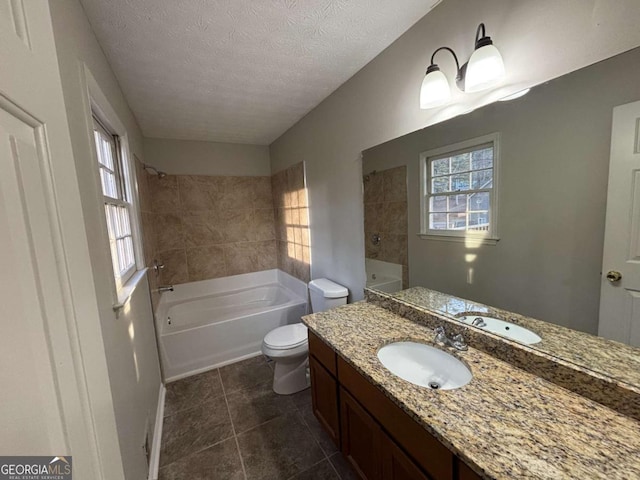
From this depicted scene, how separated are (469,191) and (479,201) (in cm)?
7

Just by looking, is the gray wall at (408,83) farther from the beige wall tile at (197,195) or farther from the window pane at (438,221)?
the beige wall tile at (197,195)

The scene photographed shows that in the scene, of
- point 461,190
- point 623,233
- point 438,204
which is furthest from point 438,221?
point 623,233

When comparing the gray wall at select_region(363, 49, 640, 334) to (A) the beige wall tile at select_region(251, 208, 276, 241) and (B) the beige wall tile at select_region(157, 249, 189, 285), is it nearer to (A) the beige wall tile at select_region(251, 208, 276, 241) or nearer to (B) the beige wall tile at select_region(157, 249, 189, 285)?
(A) the beige wall tile at select_region(251, 208, 276, 241)

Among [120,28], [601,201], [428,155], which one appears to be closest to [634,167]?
[601,201]

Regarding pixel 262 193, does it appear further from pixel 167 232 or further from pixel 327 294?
pixel 327 294

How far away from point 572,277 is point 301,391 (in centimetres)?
196

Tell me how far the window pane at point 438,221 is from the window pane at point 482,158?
276 mm

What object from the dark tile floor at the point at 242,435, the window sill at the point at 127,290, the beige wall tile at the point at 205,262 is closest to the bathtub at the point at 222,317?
the beige wall tile at the point at 205,262

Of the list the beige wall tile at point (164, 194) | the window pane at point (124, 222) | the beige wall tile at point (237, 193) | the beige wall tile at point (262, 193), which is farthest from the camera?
the beige wall tile at point (262, 193)

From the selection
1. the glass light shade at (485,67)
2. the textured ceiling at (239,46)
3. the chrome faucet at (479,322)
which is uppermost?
the textured ceiling at (239,46)

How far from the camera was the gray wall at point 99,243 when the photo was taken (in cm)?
90

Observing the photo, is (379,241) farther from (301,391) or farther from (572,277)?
(301,391)

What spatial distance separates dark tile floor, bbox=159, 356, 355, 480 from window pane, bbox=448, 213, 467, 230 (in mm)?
1475

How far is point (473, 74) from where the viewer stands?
3.47 feet
